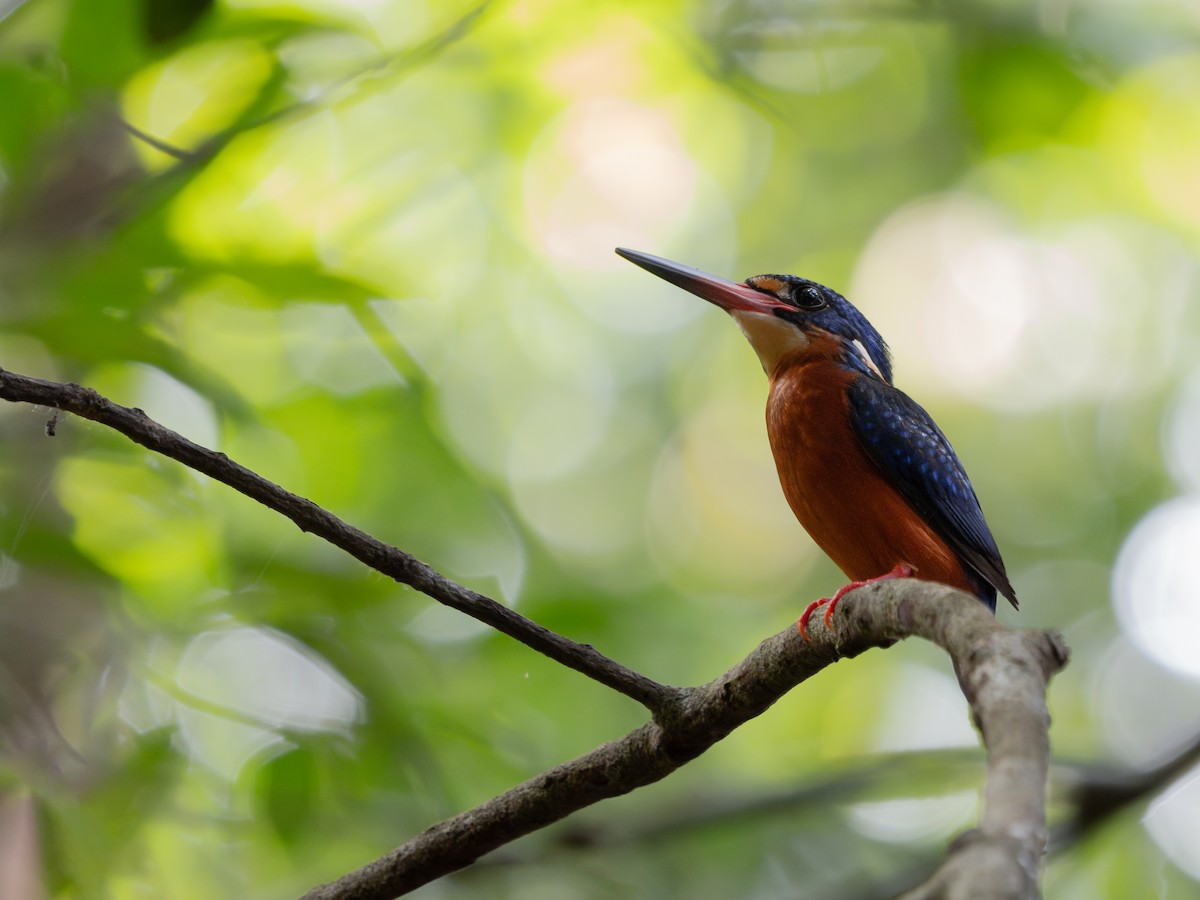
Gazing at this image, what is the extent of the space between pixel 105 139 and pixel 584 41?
3572 mm

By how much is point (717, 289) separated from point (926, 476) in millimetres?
1291

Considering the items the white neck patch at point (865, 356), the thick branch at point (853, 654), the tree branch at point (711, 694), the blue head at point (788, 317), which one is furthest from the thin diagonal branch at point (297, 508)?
the white neck patch at point (865, 356)

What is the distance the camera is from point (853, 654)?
2514 millimetres

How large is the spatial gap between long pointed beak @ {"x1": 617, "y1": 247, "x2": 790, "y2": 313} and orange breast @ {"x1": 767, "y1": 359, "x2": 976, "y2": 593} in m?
0.69

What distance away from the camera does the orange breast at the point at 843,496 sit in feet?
12.4

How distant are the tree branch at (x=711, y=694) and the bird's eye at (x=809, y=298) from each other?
2.39 metres

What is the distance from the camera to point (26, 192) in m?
3.90

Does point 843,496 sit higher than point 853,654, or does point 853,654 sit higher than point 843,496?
point 853,654

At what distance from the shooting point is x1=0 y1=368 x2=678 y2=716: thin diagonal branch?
7.03 ft

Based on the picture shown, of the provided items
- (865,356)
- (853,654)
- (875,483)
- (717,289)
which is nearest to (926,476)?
(875,483)

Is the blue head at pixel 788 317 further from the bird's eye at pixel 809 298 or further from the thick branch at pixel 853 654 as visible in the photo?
the thick branch at pixel 853 654

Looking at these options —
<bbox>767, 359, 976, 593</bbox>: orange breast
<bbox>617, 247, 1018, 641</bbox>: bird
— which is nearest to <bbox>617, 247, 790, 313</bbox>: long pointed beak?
<bbox>617, 247, 1018, 641</bbox>: bird

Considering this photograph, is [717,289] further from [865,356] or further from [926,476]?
[926,476]

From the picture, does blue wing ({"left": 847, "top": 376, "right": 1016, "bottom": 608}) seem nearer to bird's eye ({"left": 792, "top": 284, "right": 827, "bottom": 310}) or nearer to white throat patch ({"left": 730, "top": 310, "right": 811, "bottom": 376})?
white throat patch ({"left": 730, "top": 310, "right": 811, "bottom": 376})
